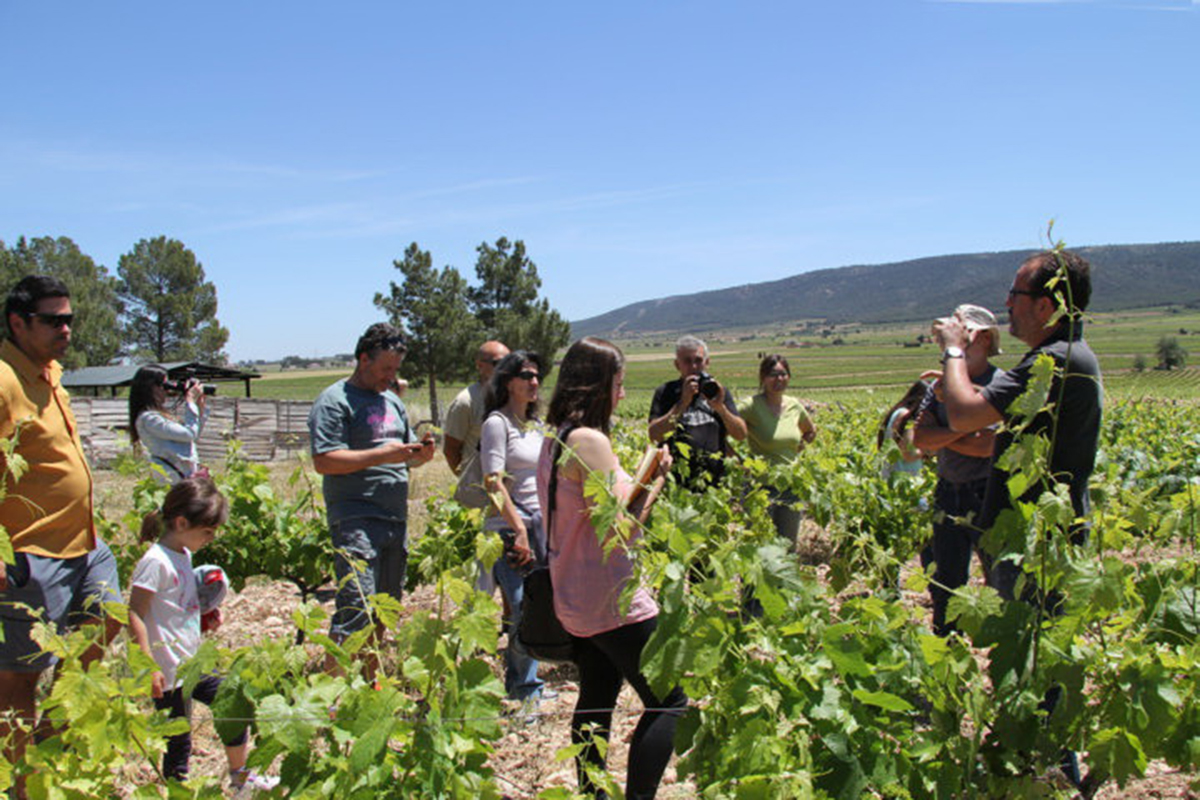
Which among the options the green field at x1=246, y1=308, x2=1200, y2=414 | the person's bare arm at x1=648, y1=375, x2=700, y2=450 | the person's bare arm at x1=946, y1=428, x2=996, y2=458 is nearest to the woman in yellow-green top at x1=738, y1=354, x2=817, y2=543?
the person's bare arm at x1=648, y1=375, x2=700, y2=450

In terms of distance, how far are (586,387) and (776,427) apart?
2.80 m

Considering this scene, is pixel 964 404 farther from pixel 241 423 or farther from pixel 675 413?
pixel 241 423

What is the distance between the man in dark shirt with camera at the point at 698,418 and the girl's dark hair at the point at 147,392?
10.1ft

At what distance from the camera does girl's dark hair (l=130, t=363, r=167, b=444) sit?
16.8 feet

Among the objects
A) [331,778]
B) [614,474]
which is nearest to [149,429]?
[614,474]

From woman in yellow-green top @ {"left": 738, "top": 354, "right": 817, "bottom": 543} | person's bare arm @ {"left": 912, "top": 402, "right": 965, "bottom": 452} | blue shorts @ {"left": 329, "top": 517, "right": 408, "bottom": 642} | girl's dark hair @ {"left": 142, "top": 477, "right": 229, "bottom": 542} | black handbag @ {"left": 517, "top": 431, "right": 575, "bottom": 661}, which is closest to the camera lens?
black handbag @ {"left": 517, "top": 431, "right": 575, "bottom": 661}

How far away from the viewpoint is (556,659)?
260 centimetres

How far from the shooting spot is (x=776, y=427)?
5109mm

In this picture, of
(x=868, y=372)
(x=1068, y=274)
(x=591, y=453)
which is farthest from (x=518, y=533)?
(x=868, y=372)

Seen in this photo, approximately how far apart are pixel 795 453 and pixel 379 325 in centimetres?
280

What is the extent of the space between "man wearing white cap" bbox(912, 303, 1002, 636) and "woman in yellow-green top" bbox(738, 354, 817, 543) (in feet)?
5.39

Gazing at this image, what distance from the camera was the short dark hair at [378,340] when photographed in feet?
11.1

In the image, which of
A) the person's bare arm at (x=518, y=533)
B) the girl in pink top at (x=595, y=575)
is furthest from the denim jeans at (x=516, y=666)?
the girl in pink top at (x=595, y=575)

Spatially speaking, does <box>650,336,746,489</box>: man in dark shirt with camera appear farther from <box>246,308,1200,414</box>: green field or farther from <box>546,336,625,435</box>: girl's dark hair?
<box>246,308,1200,414</box>: green field
